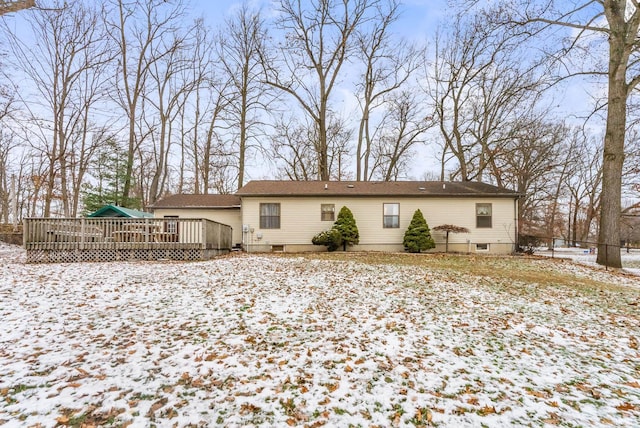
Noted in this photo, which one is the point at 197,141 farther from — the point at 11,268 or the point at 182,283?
the point at 182,283

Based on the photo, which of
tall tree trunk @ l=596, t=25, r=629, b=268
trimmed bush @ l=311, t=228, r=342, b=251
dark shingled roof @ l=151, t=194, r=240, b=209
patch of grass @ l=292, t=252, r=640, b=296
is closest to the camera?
patch of grass @ l=292, t=252, r=640, b=296

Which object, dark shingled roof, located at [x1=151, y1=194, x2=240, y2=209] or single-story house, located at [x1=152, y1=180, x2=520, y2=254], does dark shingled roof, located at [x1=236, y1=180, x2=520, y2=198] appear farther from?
dark shingled roof, located at [x1=151, y1=194, x2=240, y2=209]

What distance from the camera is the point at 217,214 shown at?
1555cm

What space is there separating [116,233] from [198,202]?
6535 mm

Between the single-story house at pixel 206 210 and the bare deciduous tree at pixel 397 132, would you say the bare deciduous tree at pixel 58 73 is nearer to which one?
the single-story house at pixel 206 210

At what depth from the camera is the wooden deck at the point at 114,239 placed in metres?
9.10

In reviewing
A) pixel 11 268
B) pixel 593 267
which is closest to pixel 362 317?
pixel 11 268

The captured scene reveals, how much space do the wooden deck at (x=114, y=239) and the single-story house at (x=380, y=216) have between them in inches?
161

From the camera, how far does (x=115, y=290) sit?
18.0 feet

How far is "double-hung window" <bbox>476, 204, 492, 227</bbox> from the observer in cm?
1453

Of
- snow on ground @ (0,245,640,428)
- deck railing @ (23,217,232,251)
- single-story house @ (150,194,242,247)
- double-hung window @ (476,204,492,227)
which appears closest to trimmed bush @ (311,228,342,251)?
single-story house @ (150,194,242,247)

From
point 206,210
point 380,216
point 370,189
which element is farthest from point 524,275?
point 206,210

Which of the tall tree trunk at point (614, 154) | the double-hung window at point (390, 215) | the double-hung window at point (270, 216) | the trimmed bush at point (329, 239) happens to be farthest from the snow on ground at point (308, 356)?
the double-hung window at point (390, 215)

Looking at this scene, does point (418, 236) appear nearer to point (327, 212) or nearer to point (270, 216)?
point (327, 212)
